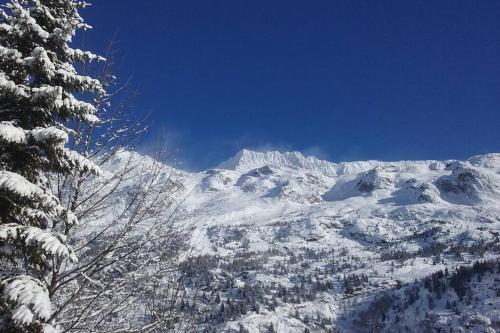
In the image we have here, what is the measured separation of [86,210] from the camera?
9195 millimetres

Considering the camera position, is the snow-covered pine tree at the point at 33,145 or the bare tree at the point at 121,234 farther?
the bare tree at the point at 121,234

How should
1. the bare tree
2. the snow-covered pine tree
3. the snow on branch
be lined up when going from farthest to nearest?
the bare tree, the snow-covered pine tree, the snow on branch

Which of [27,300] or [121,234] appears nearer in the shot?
[27,300]

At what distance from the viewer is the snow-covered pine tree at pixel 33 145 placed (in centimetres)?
580

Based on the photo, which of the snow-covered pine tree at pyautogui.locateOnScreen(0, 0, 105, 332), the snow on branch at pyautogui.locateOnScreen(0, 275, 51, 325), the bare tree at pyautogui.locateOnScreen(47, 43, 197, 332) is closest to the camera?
the snow on branch at pyautogui.locateOnScreen(0, 275, 51, 325)

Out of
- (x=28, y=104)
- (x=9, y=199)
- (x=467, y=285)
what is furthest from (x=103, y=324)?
(x=467, y=285)

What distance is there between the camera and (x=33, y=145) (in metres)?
6.75

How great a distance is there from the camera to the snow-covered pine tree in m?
5.80

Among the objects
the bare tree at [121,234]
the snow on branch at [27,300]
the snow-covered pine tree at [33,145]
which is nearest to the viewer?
the snow on branch at [27,300]

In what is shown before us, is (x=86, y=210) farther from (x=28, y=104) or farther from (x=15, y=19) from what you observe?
(x=15, y=19)

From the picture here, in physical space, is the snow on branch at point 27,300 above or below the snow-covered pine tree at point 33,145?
below

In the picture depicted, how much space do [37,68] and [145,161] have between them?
4285 millimetres

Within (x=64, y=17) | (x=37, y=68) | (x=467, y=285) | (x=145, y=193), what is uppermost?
(x=467, y=285)

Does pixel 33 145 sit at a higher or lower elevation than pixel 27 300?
higher
